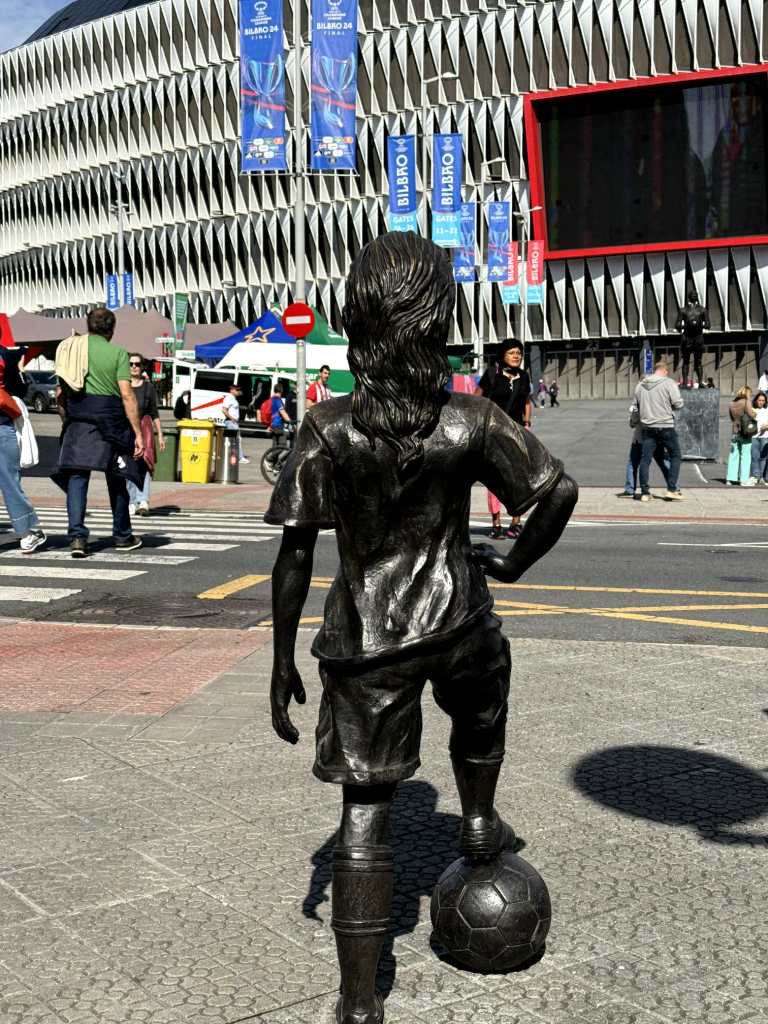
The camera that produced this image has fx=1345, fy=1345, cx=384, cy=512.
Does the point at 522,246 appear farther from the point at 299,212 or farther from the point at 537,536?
the point at 537,536

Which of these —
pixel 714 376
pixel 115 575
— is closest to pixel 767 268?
pixel 714 376

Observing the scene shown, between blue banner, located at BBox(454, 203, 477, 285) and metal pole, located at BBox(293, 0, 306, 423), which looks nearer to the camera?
metal pole, located at BBox(293, 0, 306, 423)

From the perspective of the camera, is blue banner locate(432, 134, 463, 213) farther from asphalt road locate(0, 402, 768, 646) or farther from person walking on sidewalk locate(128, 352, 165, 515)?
asphalt road locate(0, 402, 768, 646)

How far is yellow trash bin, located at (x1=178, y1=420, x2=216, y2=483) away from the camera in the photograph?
69.3 ft

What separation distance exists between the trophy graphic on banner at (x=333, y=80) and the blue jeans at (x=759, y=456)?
30.7 ft

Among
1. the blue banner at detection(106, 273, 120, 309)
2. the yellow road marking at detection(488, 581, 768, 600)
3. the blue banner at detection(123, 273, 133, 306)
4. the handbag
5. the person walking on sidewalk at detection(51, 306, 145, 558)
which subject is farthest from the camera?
the blue banner at detection(123, 273, 133, 306)

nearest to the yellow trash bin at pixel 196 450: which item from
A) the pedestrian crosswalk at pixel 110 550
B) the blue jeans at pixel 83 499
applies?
the pedestrian crosswalk at pixel 110 550

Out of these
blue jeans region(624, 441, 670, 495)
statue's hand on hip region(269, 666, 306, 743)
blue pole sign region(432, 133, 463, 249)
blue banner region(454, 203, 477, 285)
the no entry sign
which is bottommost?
blue jeans region(624, 441, 670, 495)

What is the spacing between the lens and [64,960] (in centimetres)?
341

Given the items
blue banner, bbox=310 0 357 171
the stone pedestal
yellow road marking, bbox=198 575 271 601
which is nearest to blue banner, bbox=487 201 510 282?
the stone pedestal

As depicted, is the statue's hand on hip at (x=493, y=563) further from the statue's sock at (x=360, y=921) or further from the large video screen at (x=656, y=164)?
the large video screen at (x=656, y=164)

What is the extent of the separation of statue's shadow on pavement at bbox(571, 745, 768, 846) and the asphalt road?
2.62 meters

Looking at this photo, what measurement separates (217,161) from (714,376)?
3452cm

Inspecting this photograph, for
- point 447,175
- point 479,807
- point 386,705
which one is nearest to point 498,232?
point 447,175
